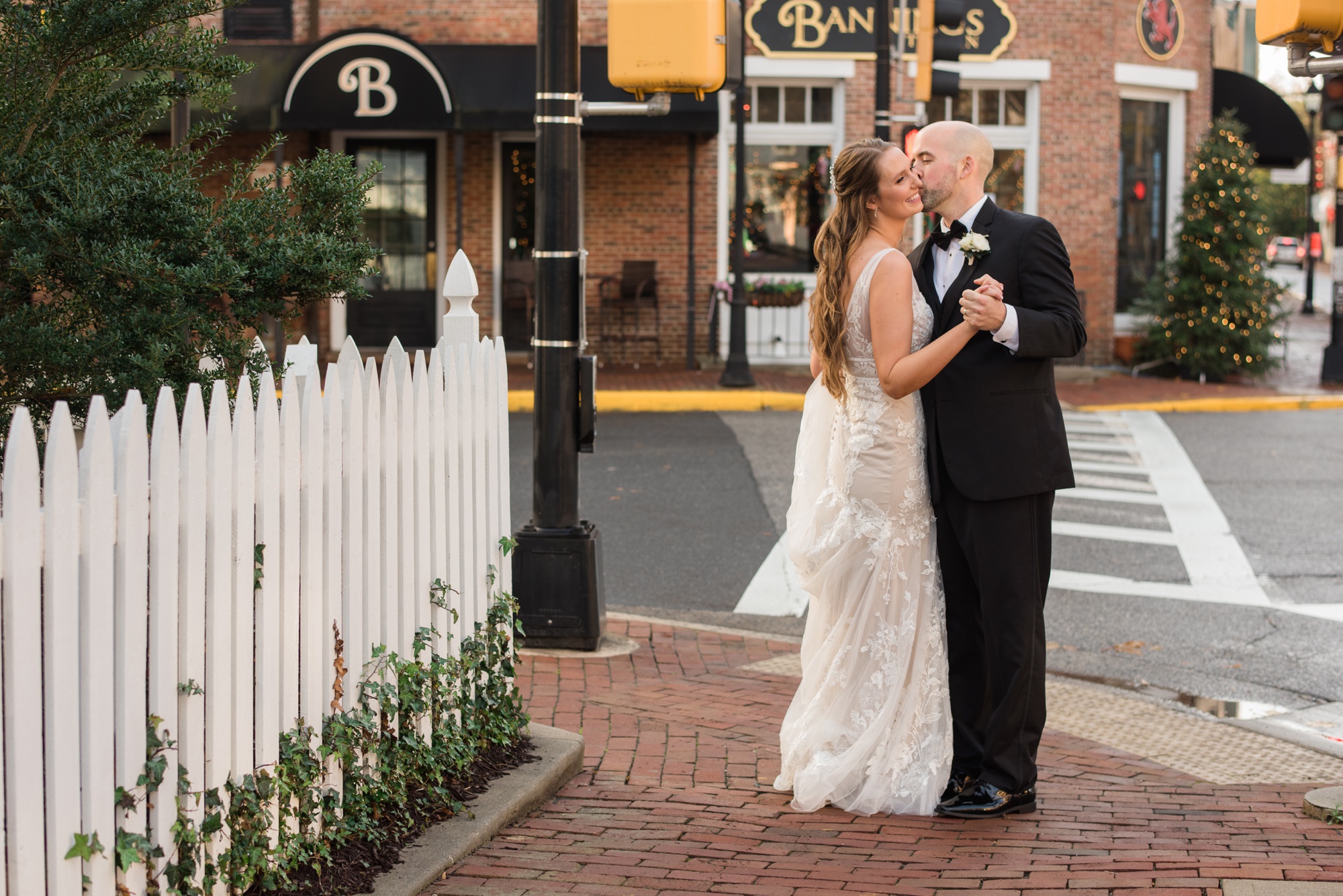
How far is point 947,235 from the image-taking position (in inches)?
176

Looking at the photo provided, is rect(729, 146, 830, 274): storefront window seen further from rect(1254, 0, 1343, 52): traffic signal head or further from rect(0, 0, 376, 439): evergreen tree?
rect(0, 0, 376, 439): evergreen tree

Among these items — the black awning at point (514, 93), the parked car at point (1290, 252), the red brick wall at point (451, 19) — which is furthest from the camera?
the parked car at point (1290, 252)

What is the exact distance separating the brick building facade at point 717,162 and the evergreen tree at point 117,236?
556 inches

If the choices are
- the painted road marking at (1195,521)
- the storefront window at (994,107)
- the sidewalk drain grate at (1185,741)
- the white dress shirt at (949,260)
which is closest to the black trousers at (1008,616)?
the white dress shirt at (949,260)

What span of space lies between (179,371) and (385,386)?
53 cm

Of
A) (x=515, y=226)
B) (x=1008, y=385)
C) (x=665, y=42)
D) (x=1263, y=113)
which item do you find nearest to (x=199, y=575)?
(x=1008, y=385)

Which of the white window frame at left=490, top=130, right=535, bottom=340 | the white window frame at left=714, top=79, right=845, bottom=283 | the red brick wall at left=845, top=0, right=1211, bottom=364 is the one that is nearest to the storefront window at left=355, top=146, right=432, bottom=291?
the white window frame at left=490, top=130, right=535, bottom=340

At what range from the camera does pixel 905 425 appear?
4.47 metres

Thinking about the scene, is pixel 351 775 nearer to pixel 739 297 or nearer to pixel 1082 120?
pixel 739 297

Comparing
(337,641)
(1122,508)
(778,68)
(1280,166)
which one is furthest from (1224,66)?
(337,641)

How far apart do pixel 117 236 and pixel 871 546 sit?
232 centimetres

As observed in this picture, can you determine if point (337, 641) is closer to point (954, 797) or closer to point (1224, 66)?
point (954, 797)

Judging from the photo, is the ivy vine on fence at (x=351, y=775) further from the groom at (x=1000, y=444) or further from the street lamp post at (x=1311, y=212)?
the street lamp post at (x=1311, y=212)

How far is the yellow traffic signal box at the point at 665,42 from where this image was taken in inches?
234
